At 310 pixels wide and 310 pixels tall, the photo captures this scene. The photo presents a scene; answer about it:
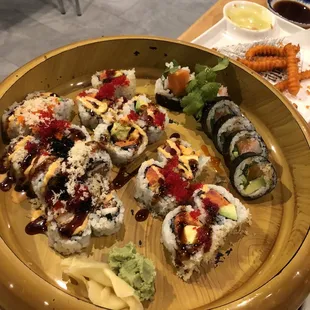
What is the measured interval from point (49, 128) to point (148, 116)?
0.52 m

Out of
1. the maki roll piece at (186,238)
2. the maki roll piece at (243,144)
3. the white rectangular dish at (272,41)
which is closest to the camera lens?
the maki roll piece at (186,238)

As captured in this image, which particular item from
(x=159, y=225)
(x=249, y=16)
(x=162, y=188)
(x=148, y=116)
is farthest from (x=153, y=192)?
(x=249, y=16)

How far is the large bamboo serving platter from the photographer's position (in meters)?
1.52

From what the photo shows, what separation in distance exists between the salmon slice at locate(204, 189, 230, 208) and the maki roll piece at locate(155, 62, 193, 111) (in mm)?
672

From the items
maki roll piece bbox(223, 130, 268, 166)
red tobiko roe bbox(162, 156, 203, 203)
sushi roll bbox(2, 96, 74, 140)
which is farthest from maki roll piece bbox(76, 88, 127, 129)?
maki roll piece bbox(223, 130, 268, 166)

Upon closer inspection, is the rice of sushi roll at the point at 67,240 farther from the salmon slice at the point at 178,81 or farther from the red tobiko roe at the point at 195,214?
the salmon slice at the point at 178,81

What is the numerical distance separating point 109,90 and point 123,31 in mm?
2311

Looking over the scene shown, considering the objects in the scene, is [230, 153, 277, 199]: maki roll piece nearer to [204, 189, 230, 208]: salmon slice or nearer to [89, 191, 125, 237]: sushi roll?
[204, 189, 230, 208]: salmon slice

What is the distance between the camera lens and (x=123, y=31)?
441 cm

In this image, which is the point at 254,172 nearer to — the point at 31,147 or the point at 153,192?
the point at 153,192

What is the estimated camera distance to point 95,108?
2.23 m

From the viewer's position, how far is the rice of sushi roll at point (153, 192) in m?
1.93

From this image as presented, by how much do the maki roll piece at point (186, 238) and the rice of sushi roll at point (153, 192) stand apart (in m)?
0.08

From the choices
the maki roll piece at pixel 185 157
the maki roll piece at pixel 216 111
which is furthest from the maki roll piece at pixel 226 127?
the maki roll piece at pixel 185 157
